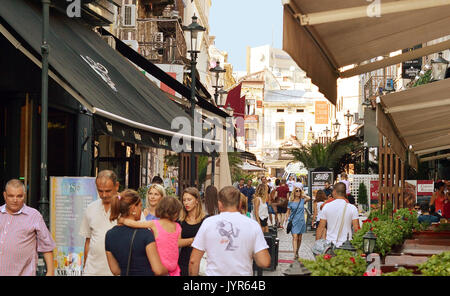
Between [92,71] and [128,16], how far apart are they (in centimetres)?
1188

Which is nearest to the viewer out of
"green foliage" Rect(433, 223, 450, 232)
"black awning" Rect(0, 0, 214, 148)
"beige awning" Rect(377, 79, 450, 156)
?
"beige awning" Rect(377, 79, 450, 156)

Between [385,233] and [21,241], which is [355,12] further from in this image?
[385,233]

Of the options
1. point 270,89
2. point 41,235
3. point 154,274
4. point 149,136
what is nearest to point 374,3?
point 154,274

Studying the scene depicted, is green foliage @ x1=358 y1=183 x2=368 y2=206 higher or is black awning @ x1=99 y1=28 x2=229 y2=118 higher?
black awning @ x1=99 y1=28 x2=229 y2=118

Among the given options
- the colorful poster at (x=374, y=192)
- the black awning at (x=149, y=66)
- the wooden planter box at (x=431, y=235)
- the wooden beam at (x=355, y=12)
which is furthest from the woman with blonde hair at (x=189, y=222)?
the colorful poster at (x=374, y=192)

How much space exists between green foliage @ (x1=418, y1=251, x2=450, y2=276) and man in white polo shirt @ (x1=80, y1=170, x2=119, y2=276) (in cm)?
269

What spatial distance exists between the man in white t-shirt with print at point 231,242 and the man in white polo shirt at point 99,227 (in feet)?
3.32

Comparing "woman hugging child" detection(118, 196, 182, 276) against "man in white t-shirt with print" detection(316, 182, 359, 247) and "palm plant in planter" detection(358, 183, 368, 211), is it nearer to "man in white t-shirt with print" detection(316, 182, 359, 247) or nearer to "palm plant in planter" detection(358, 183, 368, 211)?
"man in white t-shirt with print" detection(316, 182, 359, 247)

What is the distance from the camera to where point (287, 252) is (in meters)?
20.9

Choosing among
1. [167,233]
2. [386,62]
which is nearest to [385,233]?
[167,233]

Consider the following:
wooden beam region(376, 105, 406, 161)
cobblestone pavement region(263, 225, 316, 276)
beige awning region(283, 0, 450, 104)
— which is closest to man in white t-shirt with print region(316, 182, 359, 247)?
wooden beam region(376, 105, 406, 161)

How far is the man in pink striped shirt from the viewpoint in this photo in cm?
749

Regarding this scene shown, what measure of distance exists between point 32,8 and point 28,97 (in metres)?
1.24

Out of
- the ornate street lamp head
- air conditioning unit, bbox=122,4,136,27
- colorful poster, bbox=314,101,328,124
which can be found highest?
colorful poster, bbox=314,101,328,124
